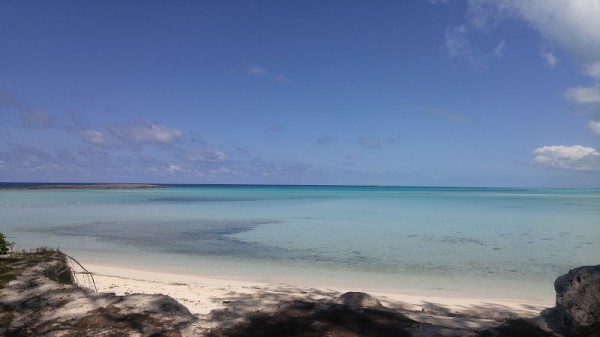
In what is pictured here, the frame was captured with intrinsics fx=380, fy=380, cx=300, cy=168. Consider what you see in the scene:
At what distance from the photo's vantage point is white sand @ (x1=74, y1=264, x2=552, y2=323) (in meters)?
9.20

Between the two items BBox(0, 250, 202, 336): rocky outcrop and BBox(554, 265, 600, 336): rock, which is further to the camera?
BBox(0, 250, 202, 336): rocky outcrop

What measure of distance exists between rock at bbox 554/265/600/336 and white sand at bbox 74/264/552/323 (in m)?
3.23

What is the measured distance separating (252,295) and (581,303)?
753cm

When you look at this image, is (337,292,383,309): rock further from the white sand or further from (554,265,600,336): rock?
(554,265,600,336): rock

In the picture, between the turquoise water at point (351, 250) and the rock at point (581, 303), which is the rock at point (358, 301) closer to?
the rock at point (581, 303)

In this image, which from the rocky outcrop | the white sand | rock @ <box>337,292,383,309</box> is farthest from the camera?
the white sand

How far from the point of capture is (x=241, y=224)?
2930 cm

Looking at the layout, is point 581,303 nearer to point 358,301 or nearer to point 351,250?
point 358,301

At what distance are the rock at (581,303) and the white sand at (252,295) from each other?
323 centimetres

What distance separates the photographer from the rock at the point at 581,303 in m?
4.91

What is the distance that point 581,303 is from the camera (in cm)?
509

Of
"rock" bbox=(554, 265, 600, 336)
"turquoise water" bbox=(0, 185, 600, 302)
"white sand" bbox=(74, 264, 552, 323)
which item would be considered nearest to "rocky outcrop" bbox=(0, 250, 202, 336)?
"white sand" bbox=(74, 264, 552, 323)

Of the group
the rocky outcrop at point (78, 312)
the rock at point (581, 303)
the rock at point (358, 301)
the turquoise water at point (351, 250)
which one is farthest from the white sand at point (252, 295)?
the rock at point (581, 303)

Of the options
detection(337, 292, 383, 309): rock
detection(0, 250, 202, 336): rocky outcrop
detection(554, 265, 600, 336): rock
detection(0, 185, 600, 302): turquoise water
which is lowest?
detection(0, 185, 600, 302): turquoise water
